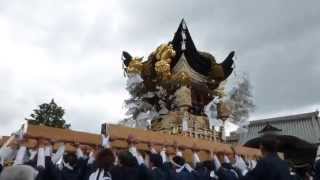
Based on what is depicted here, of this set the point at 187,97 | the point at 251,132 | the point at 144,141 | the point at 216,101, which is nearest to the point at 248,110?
the point at 216,101

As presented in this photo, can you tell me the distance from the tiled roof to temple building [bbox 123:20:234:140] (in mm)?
10277

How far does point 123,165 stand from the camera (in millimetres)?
4402

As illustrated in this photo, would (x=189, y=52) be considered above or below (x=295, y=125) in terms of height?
above

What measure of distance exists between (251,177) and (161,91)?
579 centimetres

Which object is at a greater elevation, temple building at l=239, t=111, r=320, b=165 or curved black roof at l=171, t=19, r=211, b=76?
curved black roof at l=171, t=19, r=211, b=76

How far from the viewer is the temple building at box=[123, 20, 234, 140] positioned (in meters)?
9.22

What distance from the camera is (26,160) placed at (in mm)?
4641

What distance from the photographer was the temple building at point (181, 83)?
9219mm

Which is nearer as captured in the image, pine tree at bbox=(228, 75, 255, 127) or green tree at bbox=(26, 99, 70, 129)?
pine tree at bbox=(228, 75, 255, 127)

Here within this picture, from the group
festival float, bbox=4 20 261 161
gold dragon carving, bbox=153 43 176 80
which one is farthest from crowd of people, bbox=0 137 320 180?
gold dragon carving, bbox=153 43 176 80

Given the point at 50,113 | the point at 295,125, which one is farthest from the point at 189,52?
the point at 295,125

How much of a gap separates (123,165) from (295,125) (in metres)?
18.7

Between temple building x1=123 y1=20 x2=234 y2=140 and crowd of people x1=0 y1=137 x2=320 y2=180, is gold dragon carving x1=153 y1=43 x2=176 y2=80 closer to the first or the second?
temple building x1=123 y1=20 x2=234 y2=140

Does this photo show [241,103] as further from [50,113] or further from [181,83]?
[50,113]
